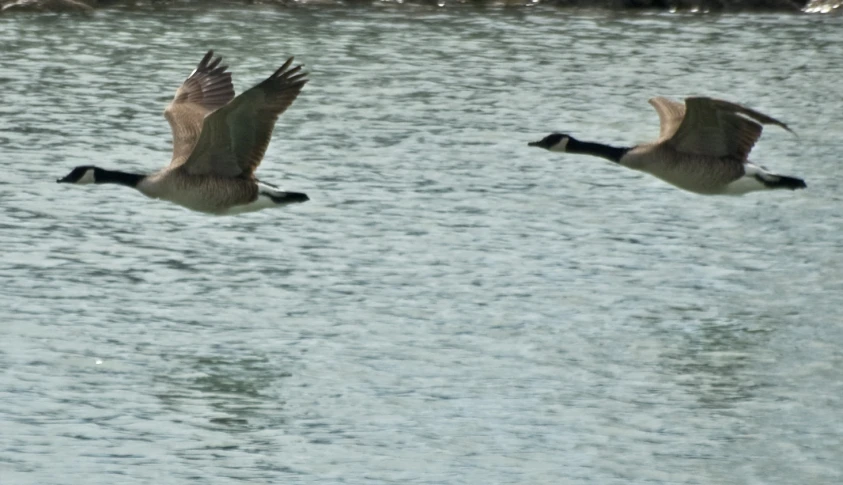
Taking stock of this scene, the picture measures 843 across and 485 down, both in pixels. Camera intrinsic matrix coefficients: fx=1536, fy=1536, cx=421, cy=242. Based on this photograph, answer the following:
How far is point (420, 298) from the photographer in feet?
32.8

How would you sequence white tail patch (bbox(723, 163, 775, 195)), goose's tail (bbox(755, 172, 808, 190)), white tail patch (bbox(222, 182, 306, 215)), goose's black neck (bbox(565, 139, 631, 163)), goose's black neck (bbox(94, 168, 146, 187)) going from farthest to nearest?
goose's black neck (bbox(565, 139, 631, 163)) → white tail patch (bbox(723, 163, 775, 195)) → goose's tail (bbox(755, 172, 808, 190)) → goose's black neck (bbox(94, 168, 146, 187)) → white tail patch (bbox(222, 182, 306, 215))

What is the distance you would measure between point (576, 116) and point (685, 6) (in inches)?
377

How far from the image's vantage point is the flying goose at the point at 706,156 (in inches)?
404

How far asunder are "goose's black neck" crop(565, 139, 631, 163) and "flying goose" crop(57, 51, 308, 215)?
2.16m

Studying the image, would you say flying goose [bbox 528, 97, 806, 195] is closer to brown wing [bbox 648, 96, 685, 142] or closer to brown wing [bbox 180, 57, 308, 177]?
brown wing [bbox 648, 96, 685, 142]

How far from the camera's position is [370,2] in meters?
24.8

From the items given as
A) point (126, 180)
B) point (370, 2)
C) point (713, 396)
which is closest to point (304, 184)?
point (126, 180)

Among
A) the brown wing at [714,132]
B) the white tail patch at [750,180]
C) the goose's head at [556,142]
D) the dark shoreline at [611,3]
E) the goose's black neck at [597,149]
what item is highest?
the brown wing at [714,132]

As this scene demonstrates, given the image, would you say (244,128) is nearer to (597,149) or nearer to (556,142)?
(556,142)

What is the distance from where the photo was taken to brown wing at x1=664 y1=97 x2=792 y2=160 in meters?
10.1

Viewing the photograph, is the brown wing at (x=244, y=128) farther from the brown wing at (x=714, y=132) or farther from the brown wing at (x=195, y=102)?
the brown wing at (x=714, y=132)

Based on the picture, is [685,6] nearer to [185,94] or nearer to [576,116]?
[576,116]

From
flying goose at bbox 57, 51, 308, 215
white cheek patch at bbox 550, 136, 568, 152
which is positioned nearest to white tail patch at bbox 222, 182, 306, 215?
flying goose at bbox 57, 51, 308, 215

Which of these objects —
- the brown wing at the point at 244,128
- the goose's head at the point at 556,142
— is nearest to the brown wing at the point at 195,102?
the brown wing at the point at 244,128
